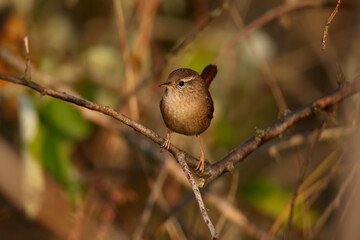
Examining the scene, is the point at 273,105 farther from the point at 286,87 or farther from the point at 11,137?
the point at 11,137

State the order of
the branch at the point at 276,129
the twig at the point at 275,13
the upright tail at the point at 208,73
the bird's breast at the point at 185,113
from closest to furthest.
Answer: the branch at the point at 276,129 → the bird's breast at the point at 185,113 → the upright tail at the point at 208,73 → the twig at the point at 275,13

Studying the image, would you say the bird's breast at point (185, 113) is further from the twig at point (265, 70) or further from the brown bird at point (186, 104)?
the twig at point (265, 70)

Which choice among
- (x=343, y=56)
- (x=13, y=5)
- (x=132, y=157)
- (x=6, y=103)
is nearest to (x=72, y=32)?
(x=13, y=5)

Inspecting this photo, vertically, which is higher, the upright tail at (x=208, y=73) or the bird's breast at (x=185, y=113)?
the upright tail at (x=208, y=73)

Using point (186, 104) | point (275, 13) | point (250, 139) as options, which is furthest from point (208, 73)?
point (250, 139)

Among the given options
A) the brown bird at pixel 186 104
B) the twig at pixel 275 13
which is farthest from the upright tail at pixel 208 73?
the twig at pixel 275 13

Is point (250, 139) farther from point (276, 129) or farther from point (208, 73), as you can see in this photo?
point (208, 73)
